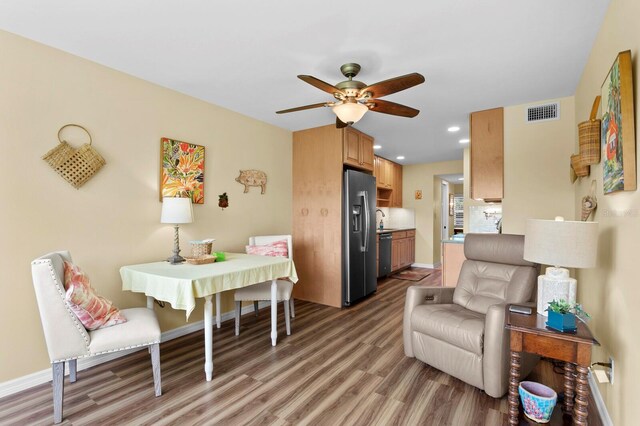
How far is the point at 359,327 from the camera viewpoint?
3572mm

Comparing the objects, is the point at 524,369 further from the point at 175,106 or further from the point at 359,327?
the point at 175,106

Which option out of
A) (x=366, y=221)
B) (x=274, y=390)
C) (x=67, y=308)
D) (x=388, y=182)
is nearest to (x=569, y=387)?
(x=274, y=390)

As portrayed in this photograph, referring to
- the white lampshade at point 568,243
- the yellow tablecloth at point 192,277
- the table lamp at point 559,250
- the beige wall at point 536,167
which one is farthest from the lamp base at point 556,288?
the yellow tablecloth at point 192,277

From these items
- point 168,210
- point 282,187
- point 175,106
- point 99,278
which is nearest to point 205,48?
point 175,106

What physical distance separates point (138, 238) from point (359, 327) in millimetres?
2443

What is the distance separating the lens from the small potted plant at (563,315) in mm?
1680

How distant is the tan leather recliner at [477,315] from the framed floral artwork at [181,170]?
2.42 metres

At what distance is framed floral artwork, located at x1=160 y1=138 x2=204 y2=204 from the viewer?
3.17 m

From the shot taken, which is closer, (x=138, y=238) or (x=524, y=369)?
(x=524, y=369)

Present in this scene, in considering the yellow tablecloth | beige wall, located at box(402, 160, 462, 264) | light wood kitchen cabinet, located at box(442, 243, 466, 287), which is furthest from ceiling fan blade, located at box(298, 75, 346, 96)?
beige wall, located at box(402, 160, 462, 264)

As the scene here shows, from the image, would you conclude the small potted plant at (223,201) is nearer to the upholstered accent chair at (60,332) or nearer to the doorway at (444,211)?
the upholstered accent chair at (60,332)

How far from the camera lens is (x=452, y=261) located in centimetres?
415

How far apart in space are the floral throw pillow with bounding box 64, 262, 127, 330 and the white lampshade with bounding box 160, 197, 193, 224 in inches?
32.2

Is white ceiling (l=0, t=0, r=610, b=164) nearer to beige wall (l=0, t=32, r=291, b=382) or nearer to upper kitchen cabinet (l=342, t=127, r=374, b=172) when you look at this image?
beige wall (l=0, t=32, r=291, b=382)
